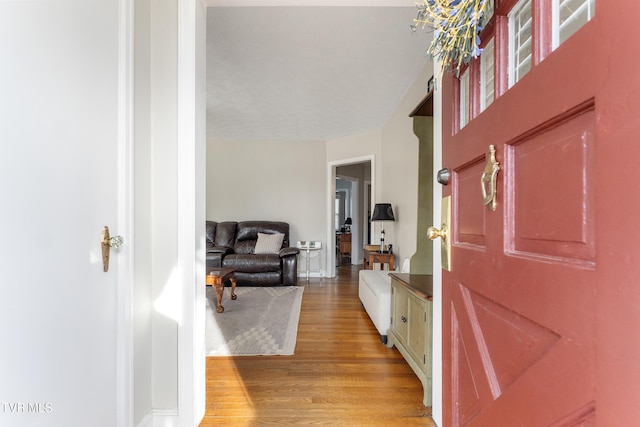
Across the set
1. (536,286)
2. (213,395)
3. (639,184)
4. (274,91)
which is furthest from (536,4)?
(274,91)

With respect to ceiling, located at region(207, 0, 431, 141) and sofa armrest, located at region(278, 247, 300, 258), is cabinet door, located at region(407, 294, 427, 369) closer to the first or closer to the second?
ceiling, located at region(207, 0, 431, 141)

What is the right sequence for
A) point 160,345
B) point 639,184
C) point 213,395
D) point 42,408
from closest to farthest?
point 639,184 < point 42,408 < point 160,345 < point 213,395

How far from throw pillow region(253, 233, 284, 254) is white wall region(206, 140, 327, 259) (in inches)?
22.0

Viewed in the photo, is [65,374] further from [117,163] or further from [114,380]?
[117,163]

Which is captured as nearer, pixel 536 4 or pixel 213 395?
pixel 536 4

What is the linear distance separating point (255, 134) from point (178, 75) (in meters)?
4.22

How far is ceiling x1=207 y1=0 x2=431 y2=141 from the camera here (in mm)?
2152

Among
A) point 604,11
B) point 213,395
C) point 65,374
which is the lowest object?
point 213,395

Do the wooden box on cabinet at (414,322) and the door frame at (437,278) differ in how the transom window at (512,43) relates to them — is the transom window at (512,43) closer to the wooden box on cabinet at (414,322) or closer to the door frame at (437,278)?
the door frame at (437,278)

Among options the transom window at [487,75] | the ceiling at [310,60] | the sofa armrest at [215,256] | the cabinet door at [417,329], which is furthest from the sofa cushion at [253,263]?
the transom window at [487,75]

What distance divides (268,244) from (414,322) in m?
3.69

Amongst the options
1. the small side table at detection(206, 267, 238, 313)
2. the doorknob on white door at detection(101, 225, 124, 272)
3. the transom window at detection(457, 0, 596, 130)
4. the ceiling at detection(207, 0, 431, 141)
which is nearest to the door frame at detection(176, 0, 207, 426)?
the doorknob on white door at detection(101, 225, 124, 272)

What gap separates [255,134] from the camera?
5.55 metres

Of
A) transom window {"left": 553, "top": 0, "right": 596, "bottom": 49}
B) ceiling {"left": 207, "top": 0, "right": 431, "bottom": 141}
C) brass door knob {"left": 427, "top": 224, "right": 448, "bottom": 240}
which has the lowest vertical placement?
brass door knob {"left": 427, "top": 224, "right": 448, "bottom": 240}
